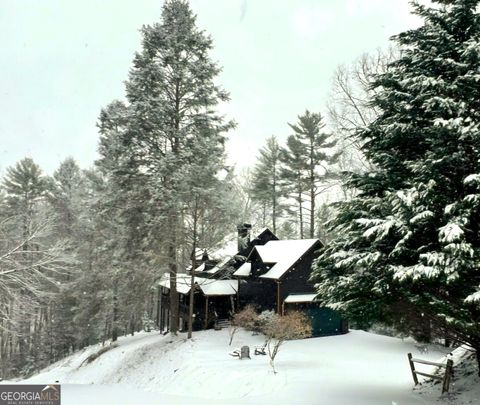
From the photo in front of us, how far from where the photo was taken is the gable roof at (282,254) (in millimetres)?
24750

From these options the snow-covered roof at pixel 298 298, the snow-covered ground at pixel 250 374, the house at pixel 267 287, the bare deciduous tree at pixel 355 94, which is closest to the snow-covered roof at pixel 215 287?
the house at pixel 267 287

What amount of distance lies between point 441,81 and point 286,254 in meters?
19.0

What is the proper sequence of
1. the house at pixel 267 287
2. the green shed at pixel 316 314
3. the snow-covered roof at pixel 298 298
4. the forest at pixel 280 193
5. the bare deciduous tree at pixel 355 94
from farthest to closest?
1. the house at pixel 267 287
2. the green shed at pixel 316 314
3. the snow-covered roof at pixel 298 298
4. the bare deciduous tree at pixel 355 94
5. the forest at pixel 280 193

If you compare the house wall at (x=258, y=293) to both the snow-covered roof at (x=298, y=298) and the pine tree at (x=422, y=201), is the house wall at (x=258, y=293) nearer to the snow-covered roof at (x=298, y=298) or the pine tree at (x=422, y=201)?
the snow-covered roof at (x=298, y=298)

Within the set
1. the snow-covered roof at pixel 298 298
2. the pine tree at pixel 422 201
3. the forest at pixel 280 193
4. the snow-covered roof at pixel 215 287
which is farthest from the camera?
the snow-covered roof at pixel 215 287

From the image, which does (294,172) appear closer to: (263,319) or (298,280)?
(298,280)

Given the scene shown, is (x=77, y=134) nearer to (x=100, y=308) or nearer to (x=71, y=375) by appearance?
(x=100, y=308)

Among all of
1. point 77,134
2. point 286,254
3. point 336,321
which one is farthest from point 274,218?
point 77,134

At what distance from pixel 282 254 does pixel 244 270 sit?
343 cm

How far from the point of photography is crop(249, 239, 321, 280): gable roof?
81.2 ft

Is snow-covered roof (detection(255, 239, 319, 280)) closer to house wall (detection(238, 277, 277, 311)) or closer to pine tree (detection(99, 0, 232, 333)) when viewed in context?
house wall (detection(238, 277, 277, 311))

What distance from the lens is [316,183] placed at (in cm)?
3475

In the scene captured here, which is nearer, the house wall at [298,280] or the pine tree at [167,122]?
the pine tree at [167,122]

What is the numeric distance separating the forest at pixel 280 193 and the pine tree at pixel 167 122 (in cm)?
8
